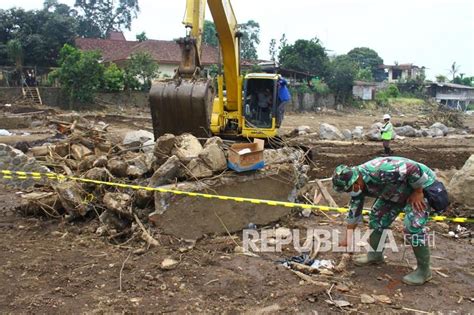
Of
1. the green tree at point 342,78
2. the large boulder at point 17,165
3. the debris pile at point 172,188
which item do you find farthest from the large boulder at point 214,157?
the green tree at point 342,78

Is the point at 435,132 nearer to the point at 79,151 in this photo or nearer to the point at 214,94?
the point at 214,94

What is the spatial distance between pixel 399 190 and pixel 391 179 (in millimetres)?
219

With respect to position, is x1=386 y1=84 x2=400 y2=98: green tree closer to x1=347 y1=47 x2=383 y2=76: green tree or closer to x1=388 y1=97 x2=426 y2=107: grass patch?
x1=388 y1=97 x2=426 y2=107: grass patch

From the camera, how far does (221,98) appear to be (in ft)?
33.8

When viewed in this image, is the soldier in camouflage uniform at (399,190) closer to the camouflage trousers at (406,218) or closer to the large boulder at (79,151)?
the camouflage trousers at (406,218)

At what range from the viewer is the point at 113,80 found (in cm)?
2973

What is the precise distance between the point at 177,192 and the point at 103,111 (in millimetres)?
24272

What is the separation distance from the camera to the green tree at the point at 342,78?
38781mm

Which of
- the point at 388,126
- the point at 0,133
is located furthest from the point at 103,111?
the point at 388,126

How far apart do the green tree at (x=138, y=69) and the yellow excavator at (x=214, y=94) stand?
21.3 m

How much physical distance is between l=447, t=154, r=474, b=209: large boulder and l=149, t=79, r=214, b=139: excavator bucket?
417cm

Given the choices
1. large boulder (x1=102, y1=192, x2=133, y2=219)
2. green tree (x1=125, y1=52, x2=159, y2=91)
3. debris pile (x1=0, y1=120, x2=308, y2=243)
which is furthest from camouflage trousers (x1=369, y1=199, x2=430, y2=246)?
green tree (x1=125, y1=52, x2=159, y2=91)

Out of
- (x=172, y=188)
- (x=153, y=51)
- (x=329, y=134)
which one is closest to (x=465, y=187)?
(x=172, y=188)

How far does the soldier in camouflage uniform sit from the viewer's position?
4348mm
